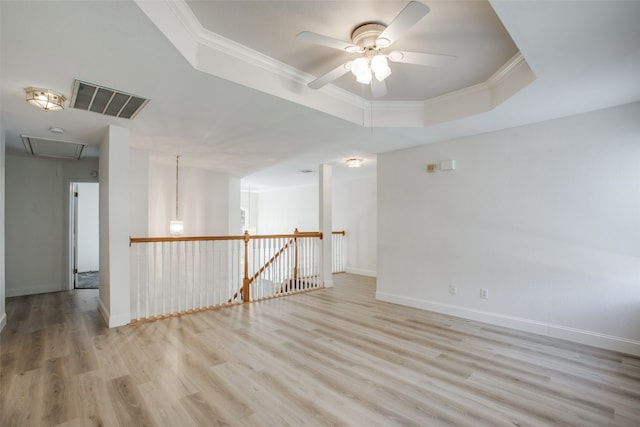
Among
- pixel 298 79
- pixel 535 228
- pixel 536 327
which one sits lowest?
pixel 536 327

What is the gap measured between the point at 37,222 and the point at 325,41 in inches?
250

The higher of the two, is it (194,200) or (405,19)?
(405,19)

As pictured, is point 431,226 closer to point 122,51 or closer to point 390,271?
point 390,271

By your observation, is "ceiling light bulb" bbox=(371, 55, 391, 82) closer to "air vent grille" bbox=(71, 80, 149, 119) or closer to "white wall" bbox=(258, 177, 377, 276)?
"air vent grille" bbox=(71, 80, 149, 119)

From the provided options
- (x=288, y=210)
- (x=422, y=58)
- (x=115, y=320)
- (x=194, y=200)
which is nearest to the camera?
(x=422, y=58)

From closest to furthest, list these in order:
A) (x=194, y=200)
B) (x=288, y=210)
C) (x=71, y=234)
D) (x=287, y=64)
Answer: (x=287, y=64), (x=71, y=234), (x=194, y=200), (x=288, y=210)

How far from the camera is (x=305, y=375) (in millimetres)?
2389

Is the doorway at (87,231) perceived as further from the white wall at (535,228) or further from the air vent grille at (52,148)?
the white wall at (535,228)

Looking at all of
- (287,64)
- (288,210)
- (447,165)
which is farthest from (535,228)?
(288,210)

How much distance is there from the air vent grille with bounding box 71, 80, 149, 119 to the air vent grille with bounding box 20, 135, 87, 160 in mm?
1820

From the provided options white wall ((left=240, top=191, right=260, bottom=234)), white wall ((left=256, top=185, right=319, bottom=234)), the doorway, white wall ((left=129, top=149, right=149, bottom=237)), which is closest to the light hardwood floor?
white wall ((left=129, top=149, right=149, bottom=237))

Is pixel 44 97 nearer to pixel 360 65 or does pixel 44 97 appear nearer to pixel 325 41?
pixel 325 41

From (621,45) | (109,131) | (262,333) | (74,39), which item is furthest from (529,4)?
(109,131)

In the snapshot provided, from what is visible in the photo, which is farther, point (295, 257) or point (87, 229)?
point (87, 229)
